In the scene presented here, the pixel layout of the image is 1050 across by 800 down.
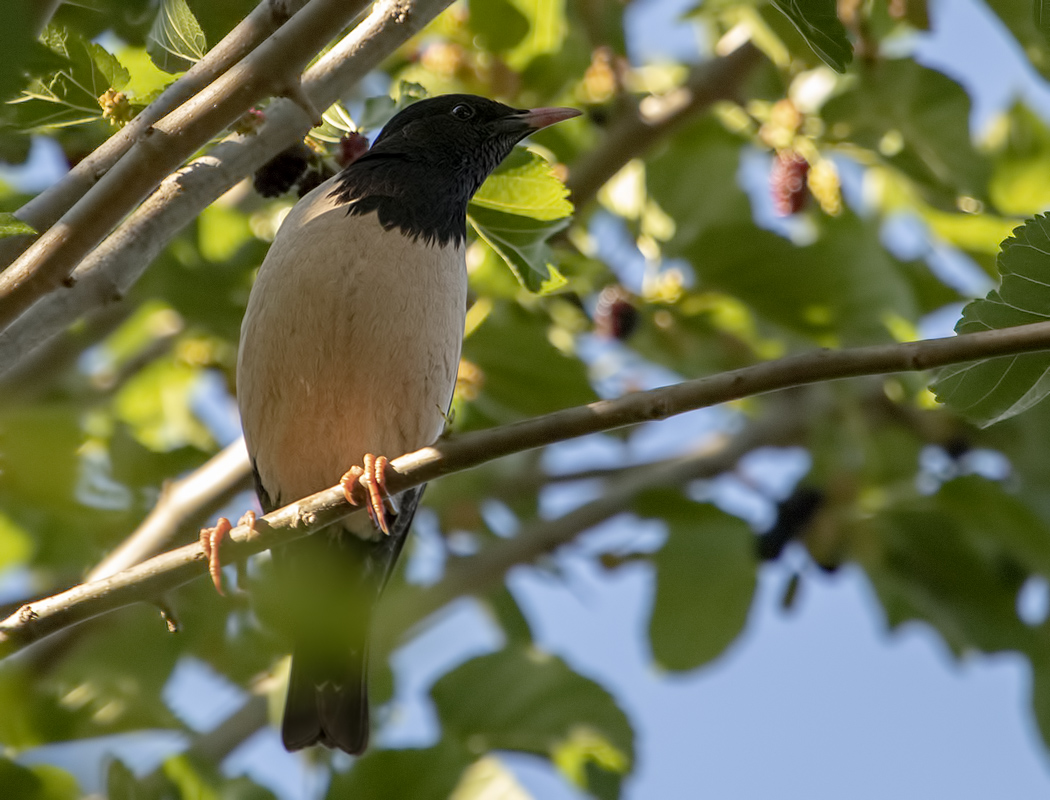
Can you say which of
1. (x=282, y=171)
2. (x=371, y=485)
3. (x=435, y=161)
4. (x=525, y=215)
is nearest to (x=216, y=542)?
(x=371, y=485)

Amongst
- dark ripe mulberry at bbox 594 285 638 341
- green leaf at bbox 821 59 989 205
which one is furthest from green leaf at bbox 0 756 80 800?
green leaf at bbox 821 59 989 205

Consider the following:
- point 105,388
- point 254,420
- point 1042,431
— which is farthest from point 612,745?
point 105,388

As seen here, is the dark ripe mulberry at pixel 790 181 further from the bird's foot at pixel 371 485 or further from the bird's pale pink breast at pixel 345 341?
the bird's foot at pixel 371 485

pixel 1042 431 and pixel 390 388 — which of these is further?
pixel 1042 431

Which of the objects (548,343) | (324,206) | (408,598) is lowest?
(408,598)

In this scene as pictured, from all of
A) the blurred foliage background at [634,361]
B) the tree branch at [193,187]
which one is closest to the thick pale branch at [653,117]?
the blurred foliage background at [634,361]

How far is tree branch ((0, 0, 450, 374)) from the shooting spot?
2371mm

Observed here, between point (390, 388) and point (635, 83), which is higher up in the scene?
point (390, 388)

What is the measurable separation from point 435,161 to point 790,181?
1527mm

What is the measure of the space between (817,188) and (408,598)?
7.50 ft

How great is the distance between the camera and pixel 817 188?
192 inches

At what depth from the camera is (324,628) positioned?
12.9 ft

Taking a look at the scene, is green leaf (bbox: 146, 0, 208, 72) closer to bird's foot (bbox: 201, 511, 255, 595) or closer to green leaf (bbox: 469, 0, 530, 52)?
bird's foot (bbox: 201, 511, 255, 595)

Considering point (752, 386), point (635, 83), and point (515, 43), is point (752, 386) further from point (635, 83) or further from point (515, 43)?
point (635, 83)
